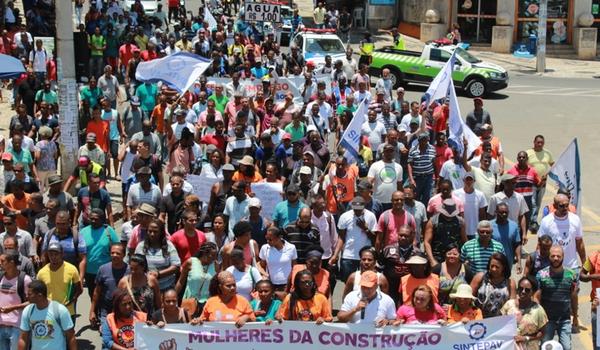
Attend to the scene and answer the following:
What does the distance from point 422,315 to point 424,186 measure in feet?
17.3

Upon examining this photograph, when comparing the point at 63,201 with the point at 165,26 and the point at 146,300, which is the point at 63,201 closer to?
the point at 146,300

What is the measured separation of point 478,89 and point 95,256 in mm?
19793

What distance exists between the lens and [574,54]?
41.5 meters

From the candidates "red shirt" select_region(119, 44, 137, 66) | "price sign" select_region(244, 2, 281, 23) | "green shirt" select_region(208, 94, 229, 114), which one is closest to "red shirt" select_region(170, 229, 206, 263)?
"green shirt" select_region(208, 94, 229, 114)

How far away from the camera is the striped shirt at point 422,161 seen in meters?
14.2

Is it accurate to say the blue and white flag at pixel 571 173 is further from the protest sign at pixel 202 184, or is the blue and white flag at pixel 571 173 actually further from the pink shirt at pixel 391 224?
the protest sign at pixel 202 184

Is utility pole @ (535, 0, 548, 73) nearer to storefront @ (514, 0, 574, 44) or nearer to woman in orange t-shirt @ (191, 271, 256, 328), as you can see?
storefront @ (514, 0, 574, 44)

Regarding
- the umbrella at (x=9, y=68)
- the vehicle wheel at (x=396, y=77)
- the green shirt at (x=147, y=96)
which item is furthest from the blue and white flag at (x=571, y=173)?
the vehicle wheel at (x=396, y=77)

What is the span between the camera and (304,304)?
9.39m

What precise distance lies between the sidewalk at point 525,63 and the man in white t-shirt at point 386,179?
23934mm

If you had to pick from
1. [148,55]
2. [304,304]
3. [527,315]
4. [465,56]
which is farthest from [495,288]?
[465,56]

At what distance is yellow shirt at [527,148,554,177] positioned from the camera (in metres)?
14.3

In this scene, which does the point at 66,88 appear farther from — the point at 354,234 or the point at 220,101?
the point at 354,234

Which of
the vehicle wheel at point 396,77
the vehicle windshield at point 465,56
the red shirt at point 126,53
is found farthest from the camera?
the vehicle wheel at point 396,77
